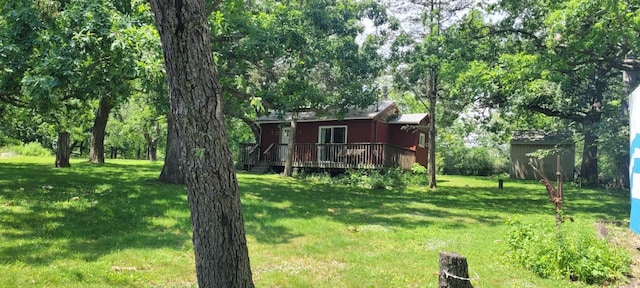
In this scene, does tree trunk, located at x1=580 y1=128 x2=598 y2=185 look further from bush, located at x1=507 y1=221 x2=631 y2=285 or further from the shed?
bush, located at x1=507 y1=221 x2=631 y2=285

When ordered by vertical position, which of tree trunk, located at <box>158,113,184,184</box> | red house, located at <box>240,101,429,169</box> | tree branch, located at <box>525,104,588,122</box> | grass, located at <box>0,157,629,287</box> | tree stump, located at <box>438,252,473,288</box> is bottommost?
grass, located at <box>0,157,629,287</box>

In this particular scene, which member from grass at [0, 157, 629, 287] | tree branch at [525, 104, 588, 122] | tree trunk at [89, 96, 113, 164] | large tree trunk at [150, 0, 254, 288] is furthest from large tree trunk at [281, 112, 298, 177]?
large tree trunk at [150, 0, 254, 288]

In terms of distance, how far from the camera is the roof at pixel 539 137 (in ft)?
89.0

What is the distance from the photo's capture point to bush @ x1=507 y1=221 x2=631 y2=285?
507 cm

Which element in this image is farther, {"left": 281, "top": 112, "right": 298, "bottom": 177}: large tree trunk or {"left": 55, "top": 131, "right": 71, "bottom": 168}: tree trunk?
{"left": 281, "top": 112, "right": 298, "bottom": 177}: large tree trunk

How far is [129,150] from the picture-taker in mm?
45938

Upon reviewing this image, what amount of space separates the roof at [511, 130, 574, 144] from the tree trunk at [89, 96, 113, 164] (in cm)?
2551

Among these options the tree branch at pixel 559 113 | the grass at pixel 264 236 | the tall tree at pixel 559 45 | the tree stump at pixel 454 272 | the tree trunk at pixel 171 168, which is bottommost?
the grass at pixel 264 236

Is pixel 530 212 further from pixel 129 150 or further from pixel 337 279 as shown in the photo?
pixel 129 150

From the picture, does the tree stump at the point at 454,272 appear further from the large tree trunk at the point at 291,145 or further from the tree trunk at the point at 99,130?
the tree trunk at the point at 99,130

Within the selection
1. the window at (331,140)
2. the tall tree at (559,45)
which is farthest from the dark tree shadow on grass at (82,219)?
the window at (331,140)

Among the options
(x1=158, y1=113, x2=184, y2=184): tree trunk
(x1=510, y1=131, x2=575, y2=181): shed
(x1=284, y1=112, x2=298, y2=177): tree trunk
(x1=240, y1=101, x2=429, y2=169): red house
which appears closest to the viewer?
(x1=158, y1=113, x2=184, y2=184): tree trunk

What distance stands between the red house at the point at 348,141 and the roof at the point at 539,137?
24.9 feet

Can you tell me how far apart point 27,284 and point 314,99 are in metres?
10.4
